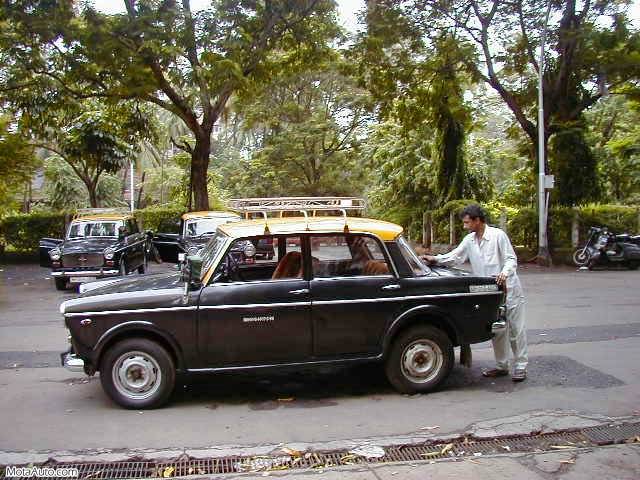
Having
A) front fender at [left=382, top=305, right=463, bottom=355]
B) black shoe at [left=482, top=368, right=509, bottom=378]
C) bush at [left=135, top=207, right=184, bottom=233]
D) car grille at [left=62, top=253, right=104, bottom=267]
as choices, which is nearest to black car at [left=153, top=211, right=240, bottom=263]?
car grille at [left=62, top=253, right=104, bottom=267]

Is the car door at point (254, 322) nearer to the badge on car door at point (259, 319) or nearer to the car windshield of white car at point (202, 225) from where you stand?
the badge on car door at point (259, 319)

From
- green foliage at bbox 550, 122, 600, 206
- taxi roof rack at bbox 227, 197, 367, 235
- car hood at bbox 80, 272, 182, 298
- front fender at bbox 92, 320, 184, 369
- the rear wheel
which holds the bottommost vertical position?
the rear wheel

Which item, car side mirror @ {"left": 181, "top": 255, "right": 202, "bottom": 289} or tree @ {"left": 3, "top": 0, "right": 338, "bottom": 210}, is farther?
tree @ {"left": 3, "top": 0, "right": 338, "bottom": 210}

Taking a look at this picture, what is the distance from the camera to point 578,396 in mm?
6238

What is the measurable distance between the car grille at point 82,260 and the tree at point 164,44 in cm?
449

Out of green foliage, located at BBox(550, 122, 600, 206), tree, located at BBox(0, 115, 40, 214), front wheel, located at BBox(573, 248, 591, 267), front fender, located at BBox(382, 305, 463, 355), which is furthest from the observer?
green foliage, located at BBox(550, 122, 600, 206)

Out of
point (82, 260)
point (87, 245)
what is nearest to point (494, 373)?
point (82, 260)

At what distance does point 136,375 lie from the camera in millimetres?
5863

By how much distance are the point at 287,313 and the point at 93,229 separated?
37.5 ft

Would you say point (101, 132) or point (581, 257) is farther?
point (101, 132)

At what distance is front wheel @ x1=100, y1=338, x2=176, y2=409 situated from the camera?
5.80 metres

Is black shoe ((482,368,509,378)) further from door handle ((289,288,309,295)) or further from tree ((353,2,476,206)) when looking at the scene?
tree ((353,2,476,206))

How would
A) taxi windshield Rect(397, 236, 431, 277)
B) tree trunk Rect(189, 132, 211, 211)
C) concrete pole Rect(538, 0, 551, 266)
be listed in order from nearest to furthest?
taxi windshield Rect(397, 236, 431, 277), concrete pole Rect(538, 0, 551, 266), tree trunk Rect(189, 132, 211, 211)

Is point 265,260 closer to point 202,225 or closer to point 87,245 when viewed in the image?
point 87,245
